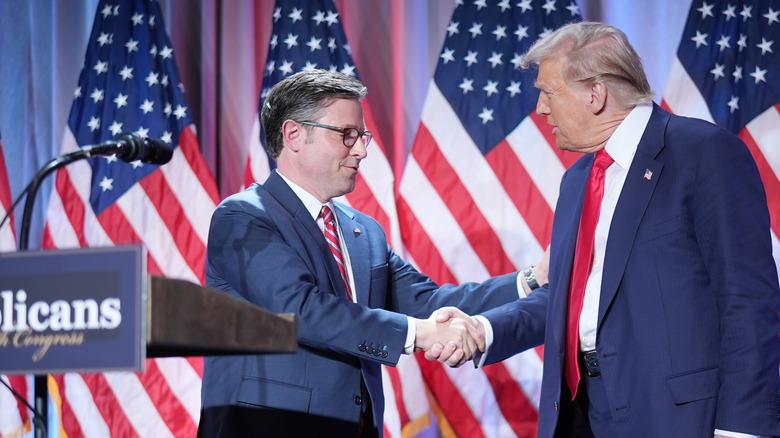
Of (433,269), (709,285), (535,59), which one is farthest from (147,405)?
(709,285)

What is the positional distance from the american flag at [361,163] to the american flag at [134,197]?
13.9 inches

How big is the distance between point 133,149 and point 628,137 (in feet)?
4.15

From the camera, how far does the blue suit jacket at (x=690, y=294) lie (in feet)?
5.98

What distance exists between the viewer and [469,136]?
3676mm

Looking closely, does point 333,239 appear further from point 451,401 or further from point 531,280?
point 451,401

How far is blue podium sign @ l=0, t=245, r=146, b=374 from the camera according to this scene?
1236 millimetres

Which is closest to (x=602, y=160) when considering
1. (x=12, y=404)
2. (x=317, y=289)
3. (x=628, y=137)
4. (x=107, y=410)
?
(x=628, y=137)

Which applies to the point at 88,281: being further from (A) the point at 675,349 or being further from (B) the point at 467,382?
(B) the point at 467,382

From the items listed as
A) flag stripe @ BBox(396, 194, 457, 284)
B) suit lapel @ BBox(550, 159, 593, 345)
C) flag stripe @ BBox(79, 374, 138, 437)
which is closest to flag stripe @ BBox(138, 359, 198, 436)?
flag stripe @ BBox(79, 374, 138, 437)

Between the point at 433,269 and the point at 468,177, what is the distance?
1.45 feet

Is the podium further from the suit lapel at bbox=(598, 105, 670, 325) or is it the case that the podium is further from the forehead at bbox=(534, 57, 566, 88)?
the forehead at bbox=(534, 57, 566, 88)

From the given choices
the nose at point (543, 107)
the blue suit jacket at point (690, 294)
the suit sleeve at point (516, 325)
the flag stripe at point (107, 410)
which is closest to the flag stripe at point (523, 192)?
the suit sleeve at point (516, 325)

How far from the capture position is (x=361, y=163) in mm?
3682

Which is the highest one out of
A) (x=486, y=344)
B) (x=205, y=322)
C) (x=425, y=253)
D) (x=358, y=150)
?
(x=358, y=150)
